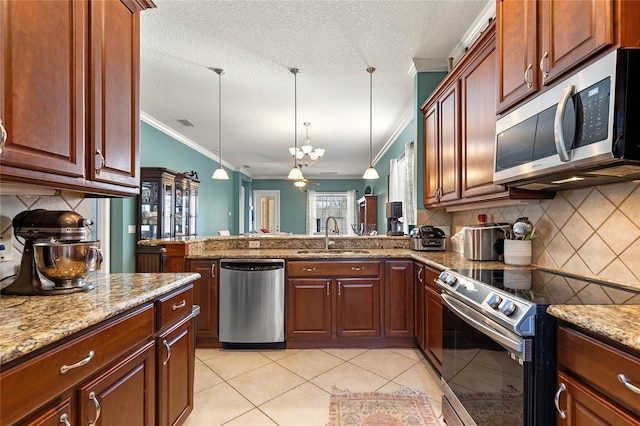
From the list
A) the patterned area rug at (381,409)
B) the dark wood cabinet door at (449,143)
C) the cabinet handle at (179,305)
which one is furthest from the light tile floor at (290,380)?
the dark wood cabinet door at (449,143)

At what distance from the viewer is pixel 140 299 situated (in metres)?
1.25

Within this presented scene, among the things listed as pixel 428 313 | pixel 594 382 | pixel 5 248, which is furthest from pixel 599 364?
pixel 5 248

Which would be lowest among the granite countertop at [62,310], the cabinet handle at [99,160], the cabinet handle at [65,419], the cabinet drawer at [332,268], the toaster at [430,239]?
the cabinet handle at [65,419]

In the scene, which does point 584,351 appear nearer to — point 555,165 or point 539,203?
point 555,165

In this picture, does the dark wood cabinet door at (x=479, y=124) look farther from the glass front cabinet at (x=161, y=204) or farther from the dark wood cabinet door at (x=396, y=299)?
the glass front cabinet at (x=161, y=204)

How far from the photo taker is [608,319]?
0.93m

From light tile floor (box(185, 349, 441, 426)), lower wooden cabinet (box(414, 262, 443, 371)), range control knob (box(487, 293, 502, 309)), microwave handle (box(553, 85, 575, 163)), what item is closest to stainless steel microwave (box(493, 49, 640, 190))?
microwave handle (box(553, 85, 575, 163))

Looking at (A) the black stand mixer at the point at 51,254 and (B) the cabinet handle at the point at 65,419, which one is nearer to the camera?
(B) the cabinet handle at the point at 65,419

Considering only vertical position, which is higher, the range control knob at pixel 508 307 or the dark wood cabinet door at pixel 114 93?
the dark wood cabinet door at pixel 114 93

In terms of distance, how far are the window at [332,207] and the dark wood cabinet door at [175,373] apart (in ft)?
29.5

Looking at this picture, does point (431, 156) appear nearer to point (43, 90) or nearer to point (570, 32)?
point (570, 32)

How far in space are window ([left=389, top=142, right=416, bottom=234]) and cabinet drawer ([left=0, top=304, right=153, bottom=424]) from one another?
3.21 metres

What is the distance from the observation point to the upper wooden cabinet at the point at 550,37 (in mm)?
1082

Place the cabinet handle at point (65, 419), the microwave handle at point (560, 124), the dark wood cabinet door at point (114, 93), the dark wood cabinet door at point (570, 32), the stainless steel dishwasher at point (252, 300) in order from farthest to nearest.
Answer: the stainless steel dishwasher at point (252, 300) → the dark wood cabinet door at point (114, 93) → the microwave handle at point (560, 124) → the dark wood cabinet door at point (570, 32) → the cabinet handle at point (65, 419)
